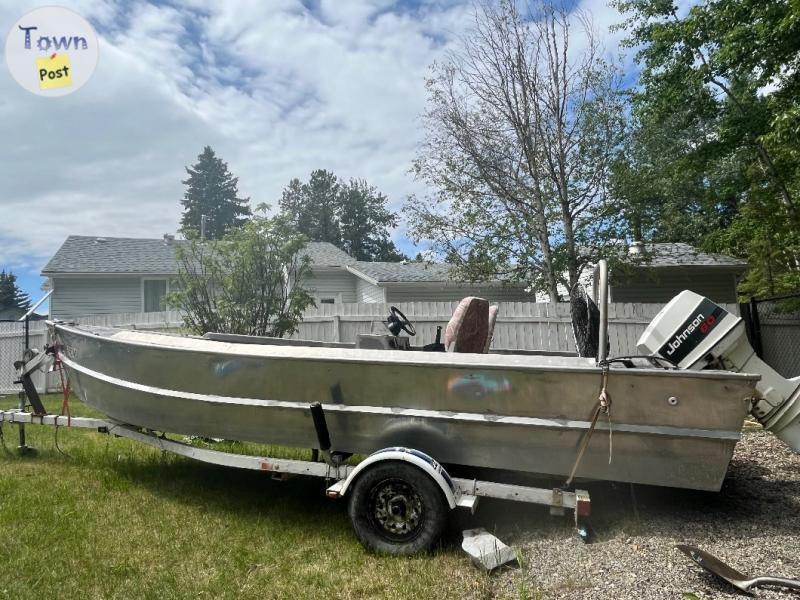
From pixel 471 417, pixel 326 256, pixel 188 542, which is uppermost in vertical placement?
pixel 326 256

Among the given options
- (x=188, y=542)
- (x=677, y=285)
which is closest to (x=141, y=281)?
(x=188, y=542)

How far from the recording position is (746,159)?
44.9 feet

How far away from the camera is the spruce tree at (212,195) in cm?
5294

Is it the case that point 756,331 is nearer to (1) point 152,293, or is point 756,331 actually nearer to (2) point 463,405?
(2) point 463,405

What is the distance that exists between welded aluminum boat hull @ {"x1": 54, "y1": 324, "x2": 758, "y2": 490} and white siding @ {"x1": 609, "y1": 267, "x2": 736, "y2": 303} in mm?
12945

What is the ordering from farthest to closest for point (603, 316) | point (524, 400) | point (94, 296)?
point (94, 296) < point (524, 400) < point (603, 316)

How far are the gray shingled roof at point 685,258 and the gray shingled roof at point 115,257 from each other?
31.4 ft

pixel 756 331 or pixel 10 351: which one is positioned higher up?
pixel 756 331

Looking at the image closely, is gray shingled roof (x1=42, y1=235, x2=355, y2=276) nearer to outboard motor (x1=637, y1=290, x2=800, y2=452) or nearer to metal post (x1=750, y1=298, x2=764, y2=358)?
metal post (x1=750, y1=298, x2=764, y2=358)

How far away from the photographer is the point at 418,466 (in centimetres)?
303

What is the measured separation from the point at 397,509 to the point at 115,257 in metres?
17.6

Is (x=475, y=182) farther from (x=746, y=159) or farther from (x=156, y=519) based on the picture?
(x=156, y=519)

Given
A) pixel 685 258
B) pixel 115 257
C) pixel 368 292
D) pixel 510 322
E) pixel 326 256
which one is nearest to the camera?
pixel 510 322

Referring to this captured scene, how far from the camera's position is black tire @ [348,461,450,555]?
3.05m
